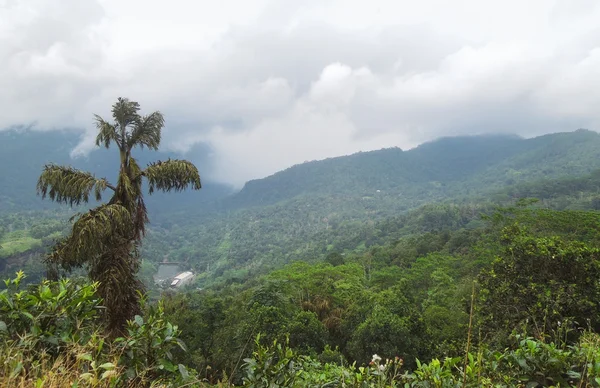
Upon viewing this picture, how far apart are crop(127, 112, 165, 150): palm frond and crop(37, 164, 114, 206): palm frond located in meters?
0.90

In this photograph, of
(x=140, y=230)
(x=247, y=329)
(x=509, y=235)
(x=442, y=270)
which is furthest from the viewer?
(x=442, y=270)

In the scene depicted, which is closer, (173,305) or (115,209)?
(115,209)

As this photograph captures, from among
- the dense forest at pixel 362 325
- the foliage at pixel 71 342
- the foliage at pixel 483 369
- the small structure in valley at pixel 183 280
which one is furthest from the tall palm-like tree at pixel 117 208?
the small structure in valley at pixel 183 280

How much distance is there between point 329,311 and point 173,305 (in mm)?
8560

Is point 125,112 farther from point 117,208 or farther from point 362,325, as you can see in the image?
point 362,325

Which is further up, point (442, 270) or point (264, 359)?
point (264, 359)

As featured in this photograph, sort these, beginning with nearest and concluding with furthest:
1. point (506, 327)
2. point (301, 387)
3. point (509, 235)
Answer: point (301, 387) → point (506, 327) → point (509, 235)

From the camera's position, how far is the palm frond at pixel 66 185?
16.4 ft

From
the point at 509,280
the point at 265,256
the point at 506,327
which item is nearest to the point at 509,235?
the point at 509,280

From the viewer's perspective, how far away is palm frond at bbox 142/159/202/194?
5363mm

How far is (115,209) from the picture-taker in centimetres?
480

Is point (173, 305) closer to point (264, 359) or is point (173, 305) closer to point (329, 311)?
point (329, 311)

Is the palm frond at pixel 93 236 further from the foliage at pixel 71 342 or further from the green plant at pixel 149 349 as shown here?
the green plant at pixel 149 349

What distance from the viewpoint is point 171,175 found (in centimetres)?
536
